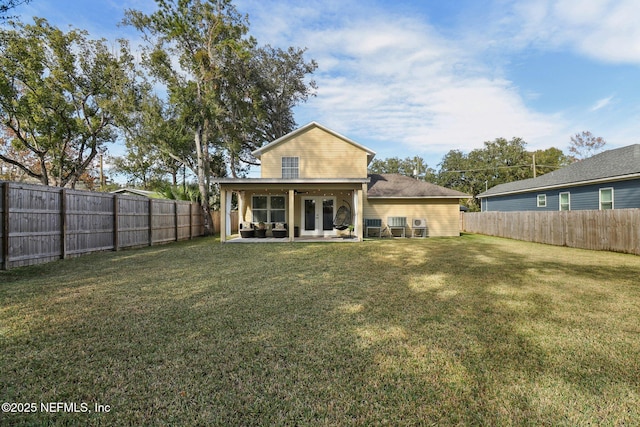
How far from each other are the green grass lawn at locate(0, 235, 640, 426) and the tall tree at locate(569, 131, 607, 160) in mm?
37249

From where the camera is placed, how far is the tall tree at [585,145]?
108 ft

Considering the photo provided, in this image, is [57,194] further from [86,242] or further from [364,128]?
[364,128]

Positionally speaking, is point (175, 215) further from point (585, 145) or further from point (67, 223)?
point (585, 145)

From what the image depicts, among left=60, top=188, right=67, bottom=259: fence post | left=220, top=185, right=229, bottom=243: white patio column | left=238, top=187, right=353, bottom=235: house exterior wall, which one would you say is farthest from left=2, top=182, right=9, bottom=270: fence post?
left=238, top=187, right=353, bottom=235: house exterior wall

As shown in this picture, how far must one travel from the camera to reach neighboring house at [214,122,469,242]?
15.4 meters

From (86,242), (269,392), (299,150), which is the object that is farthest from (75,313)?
(299,150)

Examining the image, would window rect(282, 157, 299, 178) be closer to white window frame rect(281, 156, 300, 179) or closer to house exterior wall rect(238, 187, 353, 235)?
white window frame rect(281, 156, 300, 179)

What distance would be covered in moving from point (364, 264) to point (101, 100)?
18411 mm

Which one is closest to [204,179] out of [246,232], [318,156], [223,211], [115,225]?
[223,211]

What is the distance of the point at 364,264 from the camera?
7.74 m

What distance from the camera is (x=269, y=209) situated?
1552 centimetres

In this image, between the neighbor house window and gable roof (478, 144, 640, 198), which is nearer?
gable roof (478, 144, 640, 198)

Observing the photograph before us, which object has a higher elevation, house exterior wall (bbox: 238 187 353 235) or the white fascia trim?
the white fascia trim

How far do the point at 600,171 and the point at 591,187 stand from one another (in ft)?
2.75
